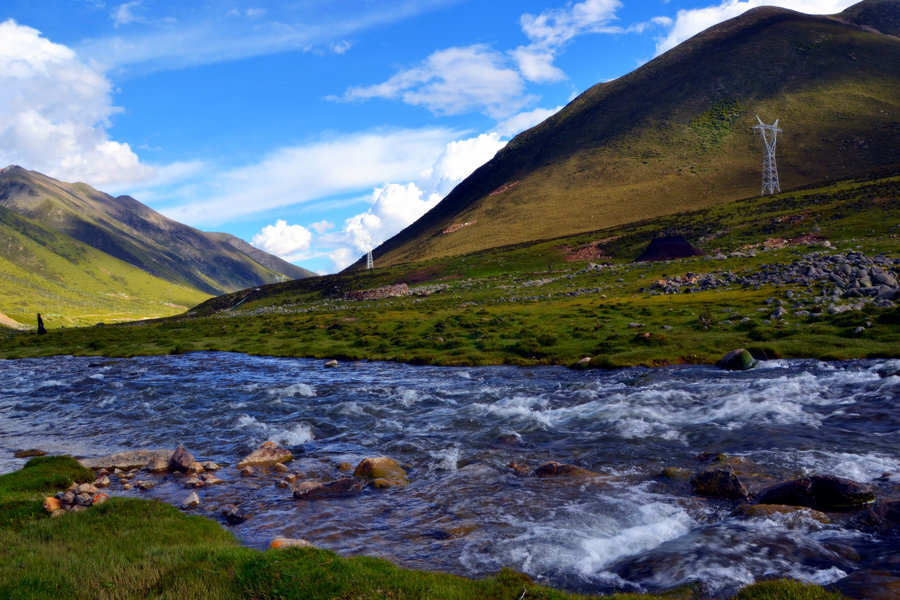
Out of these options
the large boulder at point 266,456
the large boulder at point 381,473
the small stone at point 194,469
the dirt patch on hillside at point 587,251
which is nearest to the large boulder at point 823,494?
the large boulder at point 381,473

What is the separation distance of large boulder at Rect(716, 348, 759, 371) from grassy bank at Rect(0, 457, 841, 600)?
62.3 feet

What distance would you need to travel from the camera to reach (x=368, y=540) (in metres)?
11.1

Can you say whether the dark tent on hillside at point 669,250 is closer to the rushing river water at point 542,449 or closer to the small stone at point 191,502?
the rushing river water at point 542,449

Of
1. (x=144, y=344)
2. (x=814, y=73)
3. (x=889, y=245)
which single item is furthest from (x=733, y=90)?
(x=144, y=344)

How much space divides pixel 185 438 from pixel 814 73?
8964 inches

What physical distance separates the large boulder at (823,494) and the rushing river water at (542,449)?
774 mm

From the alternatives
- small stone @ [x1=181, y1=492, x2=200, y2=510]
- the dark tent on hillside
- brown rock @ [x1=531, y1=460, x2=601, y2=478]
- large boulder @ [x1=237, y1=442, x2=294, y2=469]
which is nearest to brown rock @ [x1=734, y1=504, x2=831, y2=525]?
brown rock @ [x1=531, y1=460, x2=601, y2=478]

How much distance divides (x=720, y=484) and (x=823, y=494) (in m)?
2.01

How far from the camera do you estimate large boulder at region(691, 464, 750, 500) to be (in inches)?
472

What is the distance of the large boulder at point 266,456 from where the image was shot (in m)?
17.0

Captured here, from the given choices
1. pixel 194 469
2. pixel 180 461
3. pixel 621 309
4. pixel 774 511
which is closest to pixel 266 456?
pixel 194 469

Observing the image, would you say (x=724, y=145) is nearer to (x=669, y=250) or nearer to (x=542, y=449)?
(x=669, y=250)

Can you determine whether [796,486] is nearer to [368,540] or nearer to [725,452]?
[725,452]

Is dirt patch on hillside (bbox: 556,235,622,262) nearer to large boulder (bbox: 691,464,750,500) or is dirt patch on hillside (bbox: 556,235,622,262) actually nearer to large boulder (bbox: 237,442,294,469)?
large boulder (bbox: 237,442,294,469)
